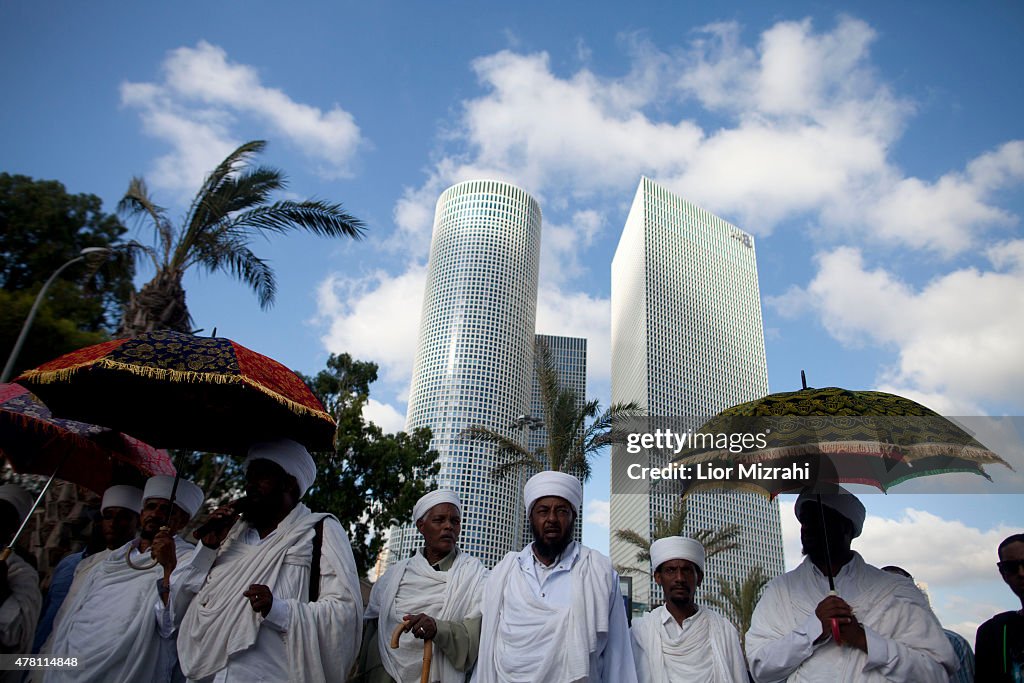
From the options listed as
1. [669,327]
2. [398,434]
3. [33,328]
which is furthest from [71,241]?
[669,327]

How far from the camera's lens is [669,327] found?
3730 inches

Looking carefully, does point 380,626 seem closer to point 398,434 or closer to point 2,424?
point 2,424

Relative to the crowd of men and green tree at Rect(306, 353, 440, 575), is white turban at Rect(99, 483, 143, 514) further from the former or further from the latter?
green tree at Rect(306, 353, 440, 575)

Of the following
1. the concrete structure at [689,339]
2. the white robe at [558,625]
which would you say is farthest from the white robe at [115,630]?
the concrete structure at [689,339]

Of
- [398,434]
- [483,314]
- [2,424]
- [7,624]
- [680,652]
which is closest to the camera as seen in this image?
[7,624]

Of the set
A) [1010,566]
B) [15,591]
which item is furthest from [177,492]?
[1010,566]

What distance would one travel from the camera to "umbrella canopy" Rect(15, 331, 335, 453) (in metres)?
3.20

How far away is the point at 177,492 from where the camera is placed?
4.46m

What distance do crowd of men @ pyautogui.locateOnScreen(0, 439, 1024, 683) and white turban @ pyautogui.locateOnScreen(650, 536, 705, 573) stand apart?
0.25 meters

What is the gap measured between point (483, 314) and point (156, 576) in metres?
87.9

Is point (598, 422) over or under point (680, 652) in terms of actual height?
over

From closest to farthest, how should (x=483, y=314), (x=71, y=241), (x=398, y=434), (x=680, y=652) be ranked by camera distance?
(x=680, y=652) → (x=398, y=434) → (x=71, y=241) → (x=483, y=314)

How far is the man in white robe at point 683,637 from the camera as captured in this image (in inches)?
162

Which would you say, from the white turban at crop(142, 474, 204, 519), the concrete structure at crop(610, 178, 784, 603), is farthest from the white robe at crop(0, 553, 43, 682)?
the concrete structure at crop(610, 178, 784, 603)
